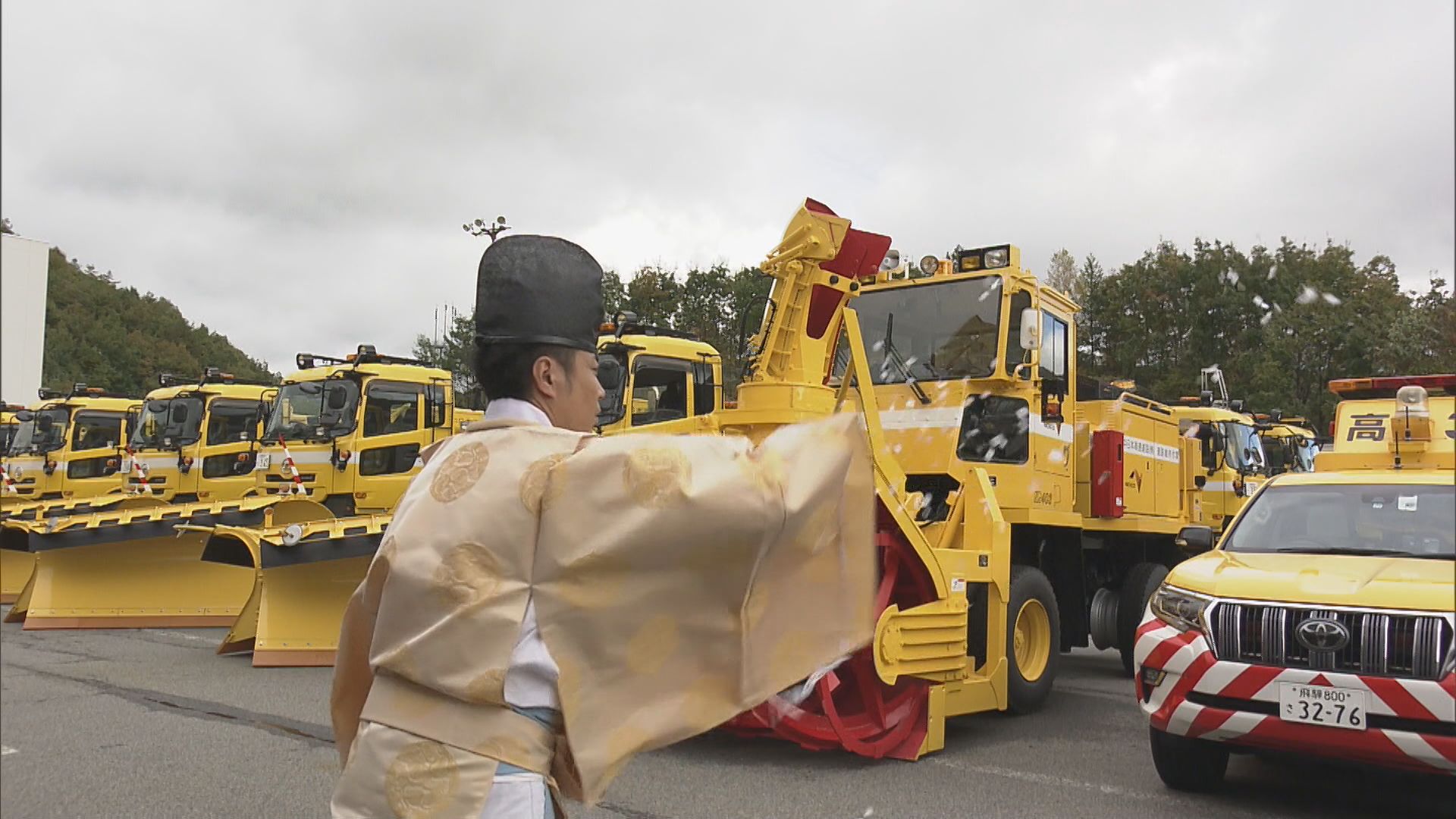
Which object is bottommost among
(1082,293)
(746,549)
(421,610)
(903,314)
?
(421,610)

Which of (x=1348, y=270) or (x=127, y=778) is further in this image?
(x=1348, y=270)

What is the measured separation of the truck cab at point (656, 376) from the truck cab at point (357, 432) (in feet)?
13.5

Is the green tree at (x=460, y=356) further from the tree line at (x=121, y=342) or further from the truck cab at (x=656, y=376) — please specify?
the tree line at (x=121, y=342)

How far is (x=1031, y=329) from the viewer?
24.6 ft

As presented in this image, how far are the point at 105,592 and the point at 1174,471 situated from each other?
38.4 feet

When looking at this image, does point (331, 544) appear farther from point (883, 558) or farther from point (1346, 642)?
point (1346, 642)

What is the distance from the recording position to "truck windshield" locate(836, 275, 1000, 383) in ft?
25.6

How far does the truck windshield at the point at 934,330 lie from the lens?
7797 millimetres

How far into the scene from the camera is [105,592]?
487 inches

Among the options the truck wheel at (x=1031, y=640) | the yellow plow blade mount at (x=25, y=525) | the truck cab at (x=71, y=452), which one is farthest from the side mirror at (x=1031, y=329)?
the truck cab at (x=71, y=452)

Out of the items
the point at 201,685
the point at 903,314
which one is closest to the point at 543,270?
the point at 903,314

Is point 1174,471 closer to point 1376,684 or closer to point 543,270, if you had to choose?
point 1376,684

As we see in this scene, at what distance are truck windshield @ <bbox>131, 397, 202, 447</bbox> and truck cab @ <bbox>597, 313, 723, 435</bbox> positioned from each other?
9.66 m

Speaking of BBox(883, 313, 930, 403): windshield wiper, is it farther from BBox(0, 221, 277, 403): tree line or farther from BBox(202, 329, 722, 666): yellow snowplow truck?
BBox(0, 221, 277, 403): tree line
